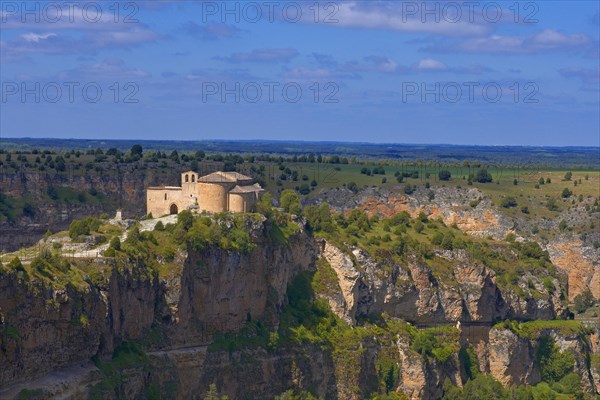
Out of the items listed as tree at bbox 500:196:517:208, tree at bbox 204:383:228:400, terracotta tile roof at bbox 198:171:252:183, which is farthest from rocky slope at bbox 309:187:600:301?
tree at bbox 204:383:228:400

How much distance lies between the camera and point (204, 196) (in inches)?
3319

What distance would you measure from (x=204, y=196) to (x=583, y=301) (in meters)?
42.0

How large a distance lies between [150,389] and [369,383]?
1991cm

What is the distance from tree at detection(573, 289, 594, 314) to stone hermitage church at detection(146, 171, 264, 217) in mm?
36289

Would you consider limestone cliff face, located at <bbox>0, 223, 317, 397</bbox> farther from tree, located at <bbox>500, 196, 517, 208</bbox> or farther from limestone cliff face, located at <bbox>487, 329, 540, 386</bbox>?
tree, located at <bbox>500, 196, 517, 208</bbox>

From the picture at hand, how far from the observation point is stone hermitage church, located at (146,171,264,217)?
3317 inches

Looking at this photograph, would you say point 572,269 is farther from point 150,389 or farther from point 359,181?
point 150,389

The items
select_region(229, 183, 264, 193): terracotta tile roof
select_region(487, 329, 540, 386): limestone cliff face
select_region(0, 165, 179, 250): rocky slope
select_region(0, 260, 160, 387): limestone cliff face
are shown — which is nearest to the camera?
select_region(0, 260, 160, 387): limestone cliff face

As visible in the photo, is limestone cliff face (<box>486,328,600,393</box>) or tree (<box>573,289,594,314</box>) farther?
tree (<box>573,289,594,314</box>)

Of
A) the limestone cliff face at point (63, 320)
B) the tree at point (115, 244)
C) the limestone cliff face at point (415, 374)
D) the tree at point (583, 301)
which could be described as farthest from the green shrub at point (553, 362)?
the tree at point (115, 244)

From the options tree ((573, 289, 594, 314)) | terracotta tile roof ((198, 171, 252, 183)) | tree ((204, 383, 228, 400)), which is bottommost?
tree ((573, 289, 594, 314))

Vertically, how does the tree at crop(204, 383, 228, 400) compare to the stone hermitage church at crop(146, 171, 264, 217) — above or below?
below

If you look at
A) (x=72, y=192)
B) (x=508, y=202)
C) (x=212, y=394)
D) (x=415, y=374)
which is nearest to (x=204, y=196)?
(x=212, y=394)

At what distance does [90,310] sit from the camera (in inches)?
2653
